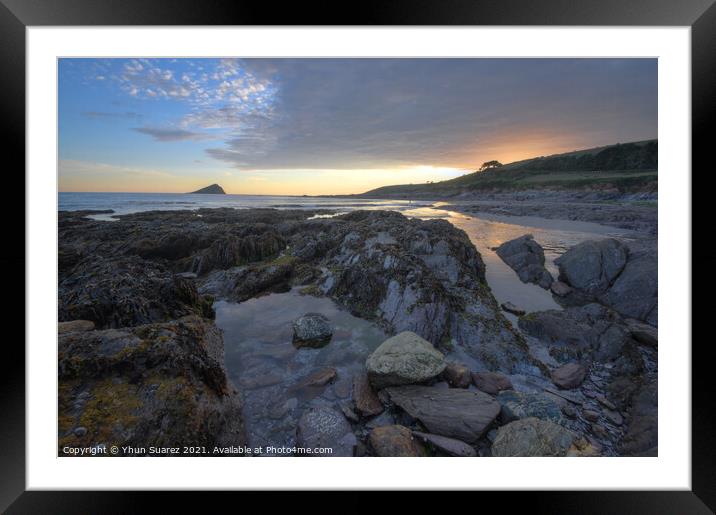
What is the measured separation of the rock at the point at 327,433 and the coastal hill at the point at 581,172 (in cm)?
509

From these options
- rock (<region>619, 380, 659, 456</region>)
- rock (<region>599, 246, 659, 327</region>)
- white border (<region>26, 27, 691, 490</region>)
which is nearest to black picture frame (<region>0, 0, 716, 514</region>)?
white border (<region>26, 27, 691, 490</region>)

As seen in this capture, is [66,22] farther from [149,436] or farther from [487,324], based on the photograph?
[487,324]

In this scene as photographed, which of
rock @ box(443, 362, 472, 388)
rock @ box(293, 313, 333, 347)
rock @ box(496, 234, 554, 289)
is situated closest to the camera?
rock @ box(443, 362, 472, 388)

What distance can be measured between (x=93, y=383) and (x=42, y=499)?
135cm

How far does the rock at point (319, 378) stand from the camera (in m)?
3.48

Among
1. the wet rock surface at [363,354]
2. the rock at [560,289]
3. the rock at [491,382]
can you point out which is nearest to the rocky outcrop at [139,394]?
the wet rock surface at [363,354]

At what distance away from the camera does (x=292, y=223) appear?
30.5ft

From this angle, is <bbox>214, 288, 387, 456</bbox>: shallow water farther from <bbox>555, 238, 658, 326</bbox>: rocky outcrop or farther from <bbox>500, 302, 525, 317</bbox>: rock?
<bbox>555, 238, 658, 326</bbox>: rocky outcrop

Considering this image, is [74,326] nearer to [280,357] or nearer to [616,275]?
[280,357]

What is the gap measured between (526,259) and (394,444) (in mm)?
6150

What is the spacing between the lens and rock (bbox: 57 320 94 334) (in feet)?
9.95

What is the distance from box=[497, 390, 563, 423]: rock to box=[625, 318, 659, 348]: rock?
2052mm

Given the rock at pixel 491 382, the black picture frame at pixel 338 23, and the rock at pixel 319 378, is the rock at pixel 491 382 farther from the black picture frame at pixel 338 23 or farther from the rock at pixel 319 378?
the rock at pixel 319 378

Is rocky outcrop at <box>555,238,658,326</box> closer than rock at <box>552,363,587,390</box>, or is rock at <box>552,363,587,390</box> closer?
rock at <box>552,363,587,390</box>
